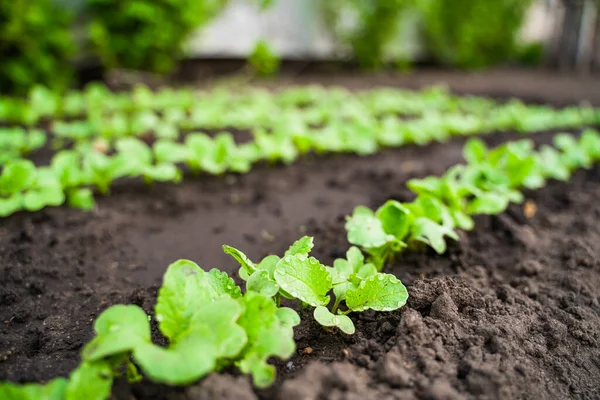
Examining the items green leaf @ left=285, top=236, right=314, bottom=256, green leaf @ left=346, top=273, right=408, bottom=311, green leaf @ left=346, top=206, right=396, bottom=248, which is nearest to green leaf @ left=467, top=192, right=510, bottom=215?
green leaf @ left=346, top=206, right=396, bottom=248

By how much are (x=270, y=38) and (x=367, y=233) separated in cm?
734

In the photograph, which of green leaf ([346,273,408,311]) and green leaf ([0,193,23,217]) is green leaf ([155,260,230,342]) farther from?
green leaf ([0,193,23,217])

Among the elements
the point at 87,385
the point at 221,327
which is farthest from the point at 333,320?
the point at 87,385

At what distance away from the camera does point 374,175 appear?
3.09m

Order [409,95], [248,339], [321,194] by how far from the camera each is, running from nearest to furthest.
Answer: [248,339] < [321,194] < [409,95]

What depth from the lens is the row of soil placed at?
3.76 feet

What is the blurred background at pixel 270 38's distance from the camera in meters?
5.19

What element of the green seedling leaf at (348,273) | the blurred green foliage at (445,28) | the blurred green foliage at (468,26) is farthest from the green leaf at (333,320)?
the blurred green foliage at (468,26)

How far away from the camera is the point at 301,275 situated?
50.6 inches

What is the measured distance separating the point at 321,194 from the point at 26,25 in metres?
3.90

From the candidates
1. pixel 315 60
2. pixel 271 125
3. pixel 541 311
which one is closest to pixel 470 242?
pixel 541 311

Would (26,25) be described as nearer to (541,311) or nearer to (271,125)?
(271,125)

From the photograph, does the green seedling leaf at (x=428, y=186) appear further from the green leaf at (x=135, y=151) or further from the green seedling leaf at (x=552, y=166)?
the green leaf at (x=135, y=151)

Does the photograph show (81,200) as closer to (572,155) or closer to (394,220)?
(394,220)
